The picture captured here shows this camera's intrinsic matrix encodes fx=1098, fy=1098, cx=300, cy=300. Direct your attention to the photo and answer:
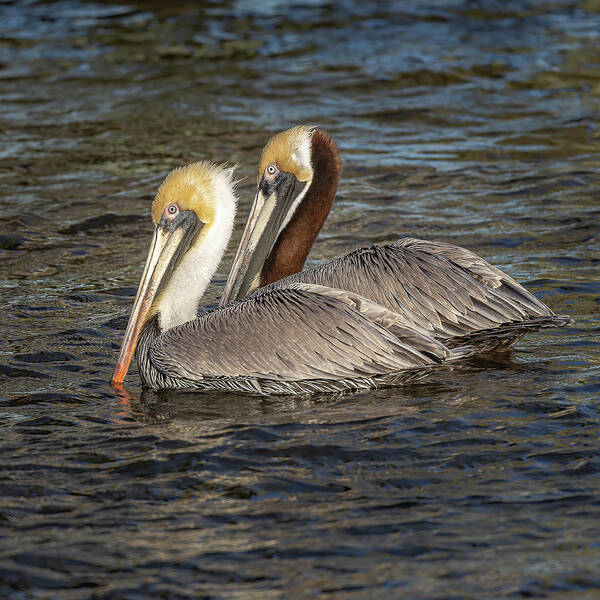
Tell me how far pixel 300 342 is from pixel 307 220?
1304 millimetres

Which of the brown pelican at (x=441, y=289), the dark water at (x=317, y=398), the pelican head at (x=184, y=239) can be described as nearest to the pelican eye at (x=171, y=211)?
the pelican head at (x=184, y=239)

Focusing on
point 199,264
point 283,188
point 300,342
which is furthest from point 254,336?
point 283,188

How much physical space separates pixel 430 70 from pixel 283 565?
30.6 ft

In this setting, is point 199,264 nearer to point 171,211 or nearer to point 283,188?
point 171,211

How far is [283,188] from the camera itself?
19.7ft

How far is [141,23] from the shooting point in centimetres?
1427

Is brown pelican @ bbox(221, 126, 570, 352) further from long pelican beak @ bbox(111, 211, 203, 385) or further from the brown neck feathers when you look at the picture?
long pelican beak @ bbox(111, 211, 203, 385)

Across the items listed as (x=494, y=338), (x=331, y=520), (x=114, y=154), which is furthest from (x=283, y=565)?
(x=114, y=154)

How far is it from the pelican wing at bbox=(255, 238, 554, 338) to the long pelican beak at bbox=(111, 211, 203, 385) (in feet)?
1.65

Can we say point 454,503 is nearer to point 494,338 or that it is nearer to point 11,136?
point 494,338

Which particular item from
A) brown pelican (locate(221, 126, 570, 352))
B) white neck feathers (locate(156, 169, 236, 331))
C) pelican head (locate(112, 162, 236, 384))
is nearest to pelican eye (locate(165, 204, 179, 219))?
pelican head (locate(112, 162, 236, 384))

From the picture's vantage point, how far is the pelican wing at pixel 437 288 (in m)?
5.00

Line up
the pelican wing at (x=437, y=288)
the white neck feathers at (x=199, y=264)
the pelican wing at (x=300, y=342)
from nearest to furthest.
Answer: the pelican wing at (x=300, y=342)
the pelican wing at (x=437, y=288)
the white neck feathers at (x=199, y=264)

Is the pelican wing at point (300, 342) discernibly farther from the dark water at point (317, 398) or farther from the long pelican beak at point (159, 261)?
the long pelican beak at point (159, 261)
